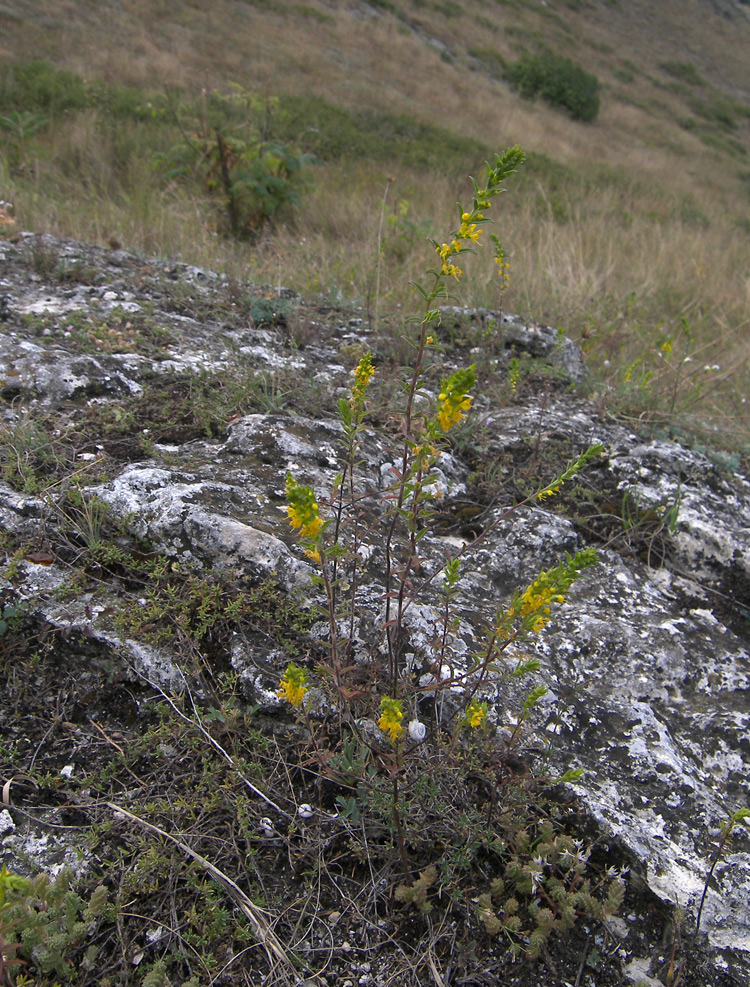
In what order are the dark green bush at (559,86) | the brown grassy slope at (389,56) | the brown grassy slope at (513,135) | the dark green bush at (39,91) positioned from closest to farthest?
the brown grassy slope at (513,135), the dark green bush at (39,91), the brown grassy slope at (389,56), the dark green bush at (559,86)

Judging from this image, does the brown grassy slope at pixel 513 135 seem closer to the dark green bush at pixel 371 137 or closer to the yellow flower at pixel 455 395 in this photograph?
the dark green bush at pixel 371 137

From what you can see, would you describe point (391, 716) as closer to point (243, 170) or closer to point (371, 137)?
point (243, 170)

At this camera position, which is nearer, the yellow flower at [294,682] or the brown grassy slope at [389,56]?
the yellow flower at [294,682]

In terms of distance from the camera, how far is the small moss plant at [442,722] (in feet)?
4.00

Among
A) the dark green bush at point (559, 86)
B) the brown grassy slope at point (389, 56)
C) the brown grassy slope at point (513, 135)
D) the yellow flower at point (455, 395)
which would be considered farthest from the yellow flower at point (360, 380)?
the dark green bush at point (559, 86)

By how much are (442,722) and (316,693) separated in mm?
350

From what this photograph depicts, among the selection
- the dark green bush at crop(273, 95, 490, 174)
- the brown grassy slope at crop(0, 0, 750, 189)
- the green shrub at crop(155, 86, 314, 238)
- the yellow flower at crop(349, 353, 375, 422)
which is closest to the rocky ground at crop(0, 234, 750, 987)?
the yellow flower at crop(349, 353, 375, 422)

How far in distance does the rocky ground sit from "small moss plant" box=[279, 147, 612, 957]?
0.02 meters

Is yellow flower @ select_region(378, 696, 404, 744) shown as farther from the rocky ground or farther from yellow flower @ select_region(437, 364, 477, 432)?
yellow flower @ select_region(437, 364, 477, 432)

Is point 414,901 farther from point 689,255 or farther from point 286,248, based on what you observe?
point 689,255

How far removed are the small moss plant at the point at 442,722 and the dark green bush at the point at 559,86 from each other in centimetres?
2080

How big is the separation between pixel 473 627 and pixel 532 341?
2.24 meters

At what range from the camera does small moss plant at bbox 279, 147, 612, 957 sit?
1.22m

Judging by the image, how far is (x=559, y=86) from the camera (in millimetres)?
Answer: 18047
